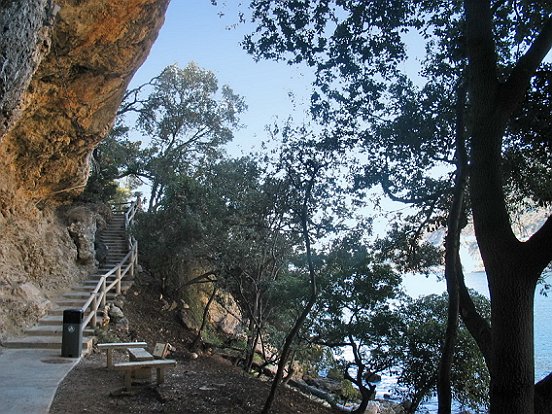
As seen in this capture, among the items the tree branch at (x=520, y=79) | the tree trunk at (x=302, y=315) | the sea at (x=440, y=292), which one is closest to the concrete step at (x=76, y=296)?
the tree trunk at (x=302, y=315)

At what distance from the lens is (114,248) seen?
18000 millimetres

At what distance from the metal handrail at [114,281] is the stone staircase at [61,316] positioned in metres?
0.28

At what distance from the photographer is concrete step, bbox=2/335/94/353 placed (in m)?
9.00

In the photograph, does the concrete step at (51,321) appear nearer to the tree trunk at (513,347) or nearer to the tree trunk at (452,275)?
the tree trunk at (452,275)

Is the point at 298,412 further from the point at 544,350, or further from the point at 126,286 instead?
the point at 544,350

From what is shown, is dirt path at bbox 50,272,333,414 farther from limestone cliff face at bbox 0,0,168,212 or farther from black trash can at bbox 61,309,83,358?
limestone cliff face at bbox 0,0,168,212

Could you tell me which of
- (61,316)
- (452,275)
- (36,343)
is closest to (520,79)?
(452,275)

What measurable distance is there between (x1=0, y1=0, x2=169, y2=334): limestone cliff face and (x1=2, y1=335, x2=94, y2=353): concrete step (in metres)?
0.58

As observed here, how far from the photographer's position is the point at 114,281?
13.6 meters

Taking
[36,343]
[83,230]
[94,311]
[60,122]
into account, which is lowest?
[36,343]

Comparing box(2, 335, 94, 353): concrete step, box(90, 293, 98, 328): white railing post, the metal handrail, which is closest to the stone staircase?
box(2, 335, 94, 353): concrete step

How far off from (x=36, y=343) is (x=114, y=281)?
14.8ft

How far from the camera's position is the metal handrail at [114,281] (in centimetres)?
1083

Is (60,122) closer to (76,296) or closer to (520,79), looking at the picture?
(76,296)
